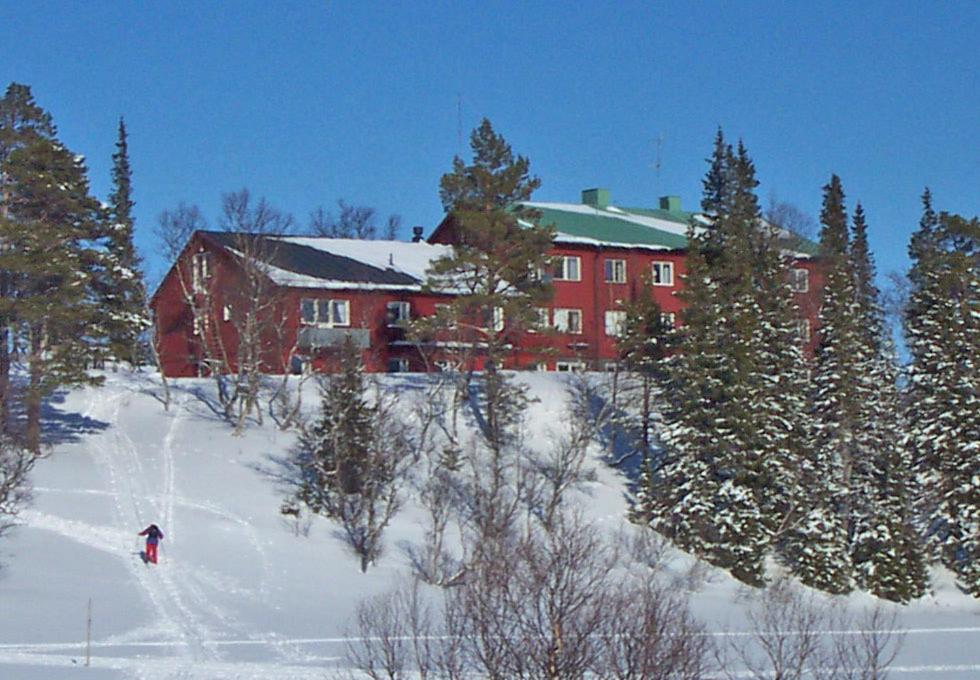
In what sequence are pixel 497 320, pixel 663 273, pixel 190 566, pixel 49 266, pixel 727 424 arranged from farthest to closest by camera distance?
pixel 663 273 < pixel 497 320 < pixel 727 424 < pixel 49 266 < pixel 190 566

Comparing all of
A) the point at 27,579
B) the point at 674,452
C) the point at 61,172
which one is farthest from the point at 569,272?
the point at 27,579

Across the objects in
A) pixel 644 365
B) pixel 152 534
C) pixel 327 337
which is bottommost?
pixel 152 534

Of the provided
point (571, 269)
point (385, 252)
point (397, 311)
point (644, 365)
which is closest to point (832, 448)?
point (644, 365)

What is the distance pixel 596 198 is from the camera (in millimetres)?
80625

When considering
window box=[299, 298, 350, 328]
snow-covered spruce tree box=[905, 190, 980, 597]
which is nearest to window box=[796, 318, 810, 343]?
snow-covered spruce tree box=[905, 190, 980, 597]

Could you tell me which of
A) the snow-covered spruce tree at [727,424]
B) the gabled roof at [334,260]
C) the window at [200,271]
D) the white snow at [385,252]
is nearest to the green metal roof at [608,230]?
the white snow at [385,252]

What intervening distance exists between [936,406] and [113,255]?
99.6ft

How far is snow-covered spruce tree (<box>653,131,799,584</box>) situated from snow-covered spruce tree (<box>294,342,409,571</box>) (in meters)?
9.98

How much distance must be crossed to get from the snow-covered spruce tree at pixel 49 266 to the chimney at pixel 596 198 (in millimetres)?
37081

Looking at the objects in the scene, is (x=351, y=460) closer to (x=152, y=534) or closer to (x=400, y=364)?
(x=152, y=534)

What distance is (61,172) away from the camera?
48062mm

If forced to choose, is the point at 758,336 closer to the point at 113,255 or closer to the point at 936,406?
the point at 936,406

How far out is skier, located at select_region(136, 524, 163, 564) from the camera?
42.3 meters

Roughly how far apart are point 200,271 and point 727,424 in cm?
2348
